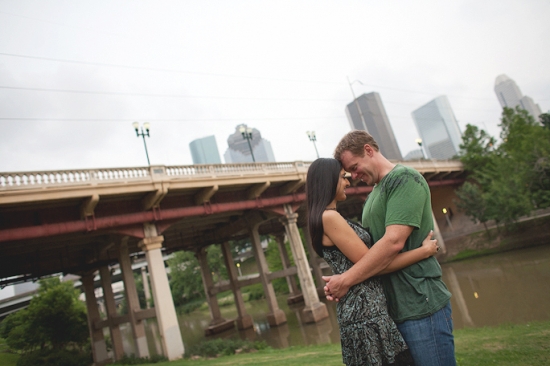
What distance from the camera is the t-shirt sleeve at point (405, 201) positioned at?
218 cm

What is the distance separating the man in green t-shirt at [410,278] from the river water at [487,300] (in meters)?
9.68

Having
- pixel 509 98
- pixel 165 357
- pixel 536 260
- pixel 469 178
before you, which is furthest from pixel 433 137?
pixel 165 357

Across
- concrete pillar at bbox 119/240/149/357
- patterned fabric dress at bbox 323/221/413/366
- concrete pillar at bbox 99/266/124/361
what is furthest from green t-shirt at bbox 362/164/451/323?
concrete pillar at bbox 99/266/124/361

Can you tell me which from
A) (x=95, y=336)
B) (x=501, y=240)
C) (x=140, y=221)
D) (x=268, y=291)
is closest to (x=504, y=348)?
(x=140, y=221)

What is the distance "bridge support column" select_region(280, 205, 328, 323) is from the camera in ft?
62.2

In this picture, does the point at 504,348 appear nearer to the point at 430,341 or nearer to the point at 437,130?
the point at 430,341

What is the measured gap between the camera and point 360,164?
8.42 feet

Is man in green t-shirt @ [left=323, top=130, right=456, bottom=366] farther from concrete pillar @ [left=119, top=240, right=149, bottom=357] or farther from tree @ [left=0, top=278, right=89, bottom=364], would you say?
concrete pillar @ [left=119, top=240, right=149, bottom=357]

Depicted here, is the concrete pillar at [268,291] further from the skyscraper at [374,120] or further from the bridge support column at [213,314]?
the skyscraper at [374,120]

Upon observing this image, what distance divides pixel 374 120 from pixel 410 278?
180 feet

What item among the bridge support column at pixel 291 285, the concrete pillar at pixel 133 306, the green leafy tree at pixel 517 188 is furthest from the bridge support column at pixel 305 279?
the green leafy tree at pixel 517 188

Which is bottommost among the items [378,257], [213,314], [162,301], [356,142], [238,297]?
[213,314]

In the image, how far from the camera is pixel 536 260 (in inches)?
733

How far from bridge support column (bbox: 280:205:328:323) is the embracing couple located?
58.2 feet
